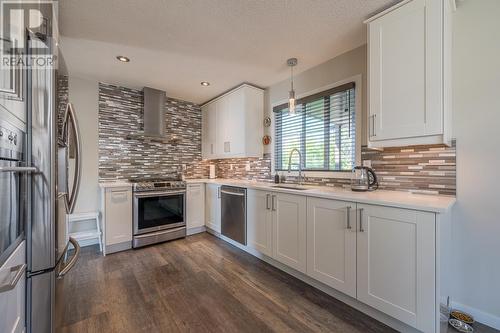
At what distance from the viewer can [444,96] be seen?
1.46m

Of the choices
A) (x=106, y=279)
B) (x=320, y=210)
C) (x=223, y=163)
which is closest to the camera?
(x=320, y=210)

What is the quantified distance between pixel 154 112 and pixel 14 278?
309cm

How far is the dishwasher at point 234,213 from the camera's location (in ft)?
9.14

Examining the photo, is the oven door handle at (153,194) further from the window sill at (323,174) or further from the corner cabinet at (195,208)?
the window sill at (323,174)

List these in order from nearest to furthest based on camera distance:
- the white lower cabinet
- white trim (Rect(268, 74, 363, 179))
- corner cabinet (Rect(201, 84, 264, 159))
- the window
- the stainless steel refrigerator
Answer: the stainless steel refrigerator < white trim (Rect(268, 74, 363, 179)) < the window < the white lower cabinet < corner cabinet (Rect(201, 84, 264, 159))

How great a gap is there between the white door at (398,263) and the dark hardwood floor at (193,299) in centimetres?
26

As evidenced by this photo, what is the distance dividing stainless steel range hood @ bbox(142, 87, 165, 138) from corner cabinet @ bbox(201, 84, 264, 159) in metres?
0.90

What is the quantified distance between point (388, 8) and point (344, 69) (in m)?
0.72

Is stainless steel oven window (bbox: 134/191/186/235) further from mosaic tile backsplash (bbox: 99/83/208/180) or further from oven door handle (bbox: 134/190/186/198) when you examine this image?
mosaic tile backsplash (bbox: 99/83/208/180)

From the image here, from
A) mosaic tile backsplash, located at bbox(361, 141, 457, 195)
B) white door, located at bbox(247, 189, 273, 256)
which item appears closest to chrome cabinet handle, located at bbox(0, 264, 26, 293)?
white door, located at bbox(247, 189, 273, 256)

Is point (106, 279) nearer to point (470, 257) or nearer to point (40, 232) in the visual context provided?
point (40, 232)

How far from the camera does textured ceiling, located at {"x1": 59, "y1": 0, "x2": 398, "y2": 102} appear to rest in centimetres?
167

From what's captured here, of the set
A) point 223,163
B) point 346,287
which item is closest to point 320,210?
point 346,287

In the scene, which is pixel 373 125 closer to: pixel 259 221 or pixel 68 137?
pixel 259 221
